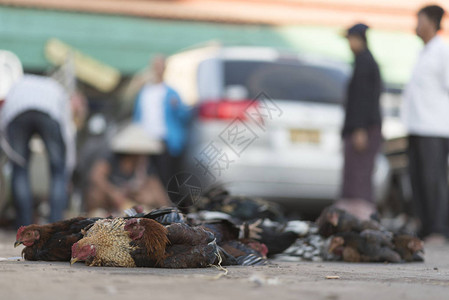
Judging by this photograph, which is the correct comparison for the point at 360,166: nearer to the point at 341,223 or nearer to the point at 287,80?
the point at 287,80

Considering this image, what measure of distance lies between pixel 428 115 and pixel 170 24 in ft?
34.7

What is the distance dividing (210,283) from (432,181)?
4301mm

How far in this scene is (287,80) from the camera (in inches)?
302

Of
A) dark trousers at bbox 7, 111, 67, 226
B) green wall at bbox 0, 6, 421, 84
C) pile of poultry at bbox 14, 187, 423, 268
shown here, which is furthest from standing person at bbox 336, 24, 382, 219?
green wall at bbox 0, 6, 421, 84

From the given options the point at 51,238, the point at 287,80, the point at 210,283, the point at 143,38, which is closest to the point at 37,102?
the point at 287,80

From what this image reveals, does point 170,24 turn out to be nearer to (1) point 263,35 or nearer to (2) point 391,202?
(1) point 263,35

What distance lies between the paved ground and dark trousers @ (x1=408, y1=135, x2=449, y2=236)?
9.98ft

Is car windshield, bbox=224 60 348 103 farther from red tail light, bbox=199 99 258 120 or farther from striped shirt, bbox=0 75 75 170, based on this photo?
striped shirt, bbox=0 75 75 170

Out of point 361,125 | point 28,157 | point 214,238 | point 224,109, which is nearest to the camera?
point 214,238

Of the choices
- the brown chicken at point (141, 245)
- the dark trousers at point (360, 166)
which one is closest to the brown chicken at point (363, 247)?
the brown chicken at point (141, 245)

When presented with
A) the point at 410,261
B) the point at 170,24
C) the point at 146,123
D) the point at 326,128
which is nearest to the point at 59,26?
the point at 170,24

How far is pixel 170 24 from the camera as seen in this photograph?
1683cm

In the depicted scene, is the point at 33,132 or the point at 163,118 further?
the point at 163,118

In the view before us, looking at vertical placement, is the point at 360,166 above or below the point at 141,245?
above
